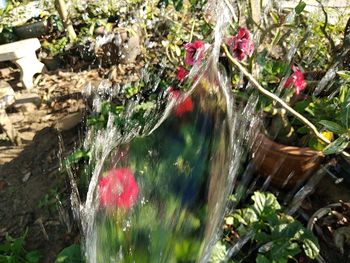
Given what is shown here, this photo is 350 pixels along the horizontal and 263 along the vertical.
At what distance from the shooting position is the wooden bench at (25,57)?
12.8 ft

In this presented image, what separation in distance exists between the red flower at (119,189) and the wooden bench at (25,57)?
11.5 ft

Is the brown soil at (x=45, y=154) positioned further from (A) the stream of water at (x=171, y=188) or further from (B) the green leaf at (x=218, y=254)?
(A) the stream of water at (x=171, y=188)

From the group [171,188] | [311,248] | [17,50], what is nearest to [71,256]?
[311,248]

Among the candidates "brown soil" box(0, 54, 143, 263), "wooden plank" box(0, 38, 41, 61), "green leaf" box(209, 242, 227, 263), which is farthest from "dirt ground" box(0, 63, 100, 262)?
"green leaf" box(209, 242, 227, 263)

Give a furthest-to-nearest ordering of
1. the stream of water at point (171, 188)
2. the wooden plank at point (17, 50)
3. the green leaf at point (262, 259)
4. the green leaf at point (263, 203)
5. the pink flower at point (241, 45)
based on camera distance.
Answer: the wooden plank at point (17, 50) → the pink flower at point (241, 45) → the green leaf at point (263, 203) → the green leaf at point (262, 259) → the stream of water at point (171, 188)

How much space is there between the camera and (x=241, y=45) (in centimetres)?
201

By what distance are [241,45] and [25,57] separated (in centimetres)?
279

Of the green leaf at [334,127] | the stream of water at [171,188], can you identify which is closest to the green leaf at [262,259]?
the green leaf at [334,127]

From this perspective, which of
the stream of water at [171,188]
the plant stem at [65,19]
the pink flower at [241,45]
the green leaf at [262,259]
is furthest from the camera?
the plant stem at [65,19]

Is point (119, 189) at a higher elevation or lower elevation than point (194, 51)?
higher

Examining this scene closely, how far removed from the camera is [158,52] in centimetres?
383

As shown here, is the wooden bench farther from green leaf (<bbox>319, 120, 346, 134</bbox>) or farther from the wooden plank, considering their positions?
green leaf (<bbox>319, 120, 346, 134</bbox>)

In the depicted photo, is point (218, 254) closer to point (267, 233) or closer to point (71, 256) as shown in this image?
point (267, 233)

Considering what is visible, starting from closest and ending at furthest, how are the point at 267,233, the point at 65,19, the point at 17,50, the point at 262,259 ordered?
the point at 262,259, the point at 267,233, the point at 17,50, the point at 65,19
